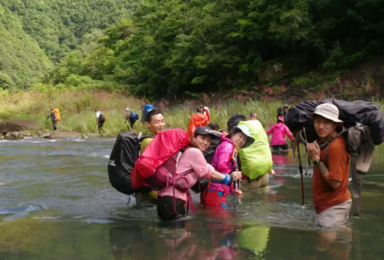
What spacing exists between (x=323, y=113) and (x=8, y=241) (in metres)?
3.90

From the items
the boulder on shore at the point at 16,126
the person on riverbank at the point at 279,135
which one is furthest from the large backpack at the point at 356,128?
the boulder on shore at the point at 16,126

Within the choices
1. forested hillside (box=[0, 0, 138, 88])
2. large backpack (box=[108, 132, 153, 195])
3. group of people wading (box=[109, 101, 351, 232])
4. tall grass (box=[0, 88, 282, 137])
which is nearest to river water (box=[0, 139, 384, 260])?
group of people wading (box=[109, 101, 351, 232])

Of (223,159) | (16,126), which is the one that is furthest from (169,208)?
(16,126)

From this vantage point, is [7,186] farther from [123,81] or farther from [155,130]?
[123,81]

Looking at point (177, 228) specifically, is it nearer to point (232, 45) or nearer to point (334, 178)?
point (334, 178)

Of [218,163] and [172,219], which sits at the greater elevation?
[218,163]

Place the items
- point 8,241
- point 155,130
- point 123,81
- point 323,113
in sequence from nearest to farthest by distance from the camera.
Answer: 1. point 323,113
2. point 8,241
3. point 155,130
4. point 123,81

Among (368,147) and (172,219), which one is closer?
(368,147)

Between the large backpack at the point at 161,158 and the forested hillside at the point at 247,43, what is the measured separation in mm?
22530

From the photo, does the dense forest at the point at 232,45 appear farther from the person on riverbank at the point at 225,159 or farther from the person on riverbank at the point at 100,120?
the person on riverbank at the point at 225,159

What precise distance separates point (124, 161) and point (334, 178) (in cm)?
278

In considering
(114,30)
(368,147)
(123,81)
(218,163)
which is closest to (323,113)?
(368,147)

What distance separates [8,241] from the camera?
17.6ft

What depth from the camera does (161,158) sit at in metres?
5.09
